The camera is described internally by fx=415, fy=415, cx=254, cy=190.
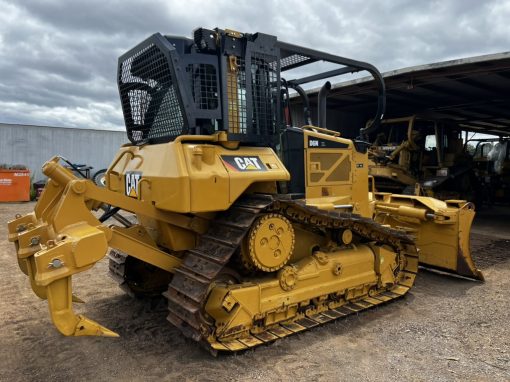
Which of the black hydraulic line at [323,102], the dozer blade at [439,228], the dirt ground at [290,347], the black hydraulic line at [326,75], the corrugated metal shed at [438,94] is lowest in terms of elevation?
the dirt ground at [290,347]

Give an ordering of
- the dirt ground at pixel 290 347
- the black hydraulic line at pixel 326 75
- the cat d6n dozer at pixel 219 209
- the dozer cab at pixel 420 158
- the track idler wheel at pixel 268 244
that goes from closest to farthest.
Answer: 1. the dirt ground at pixel 290 347
2. the cat d6n dozer at pixel 219 209
3. the track idler wheel at pixel 268 244
4. the black hydraulic line at pixel 326 75
5. the dozer cab at pixel 420 158

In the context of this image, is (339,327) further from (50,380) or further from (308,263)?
(50,380)

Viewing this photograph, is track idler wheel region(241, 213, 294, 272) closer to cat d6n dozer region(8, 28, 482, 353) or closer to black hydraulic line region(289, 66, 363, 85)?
cat d6n dozer region(8, 28, 482, 353)

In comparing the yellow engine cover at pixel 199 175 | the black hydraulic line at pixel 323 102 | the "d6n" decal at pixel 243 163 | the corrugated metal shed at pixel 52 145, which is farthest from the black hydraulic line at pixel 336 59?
the corrugated metal shed at pixel 52 145

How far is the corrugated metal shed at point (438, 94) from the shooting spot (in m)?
9.22

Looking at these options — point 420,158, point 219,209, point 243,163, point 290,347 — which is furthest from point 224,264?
point 420,158

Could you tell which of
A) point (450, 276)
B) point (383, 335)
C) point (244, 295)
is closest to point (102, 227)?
point (244, 295)

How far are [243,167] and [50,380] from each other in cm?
234

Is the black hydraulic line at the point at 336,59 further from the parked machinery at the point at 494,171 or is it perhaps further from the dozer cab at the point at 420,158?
the parked machinery at the point at 494,171

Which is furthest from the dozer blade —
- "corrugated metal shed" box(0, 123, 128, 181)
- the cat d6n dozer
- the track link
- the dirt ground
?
"corrugated metal shed" box(0, 123, 128, 181)

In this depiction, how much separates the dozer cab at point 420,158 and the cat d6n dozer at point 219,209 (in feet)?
23.3

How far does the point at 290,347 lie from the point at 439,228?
326cm

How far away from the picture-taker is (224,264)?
349 cm

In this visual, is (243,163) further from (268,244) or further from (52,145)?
(52,145)
